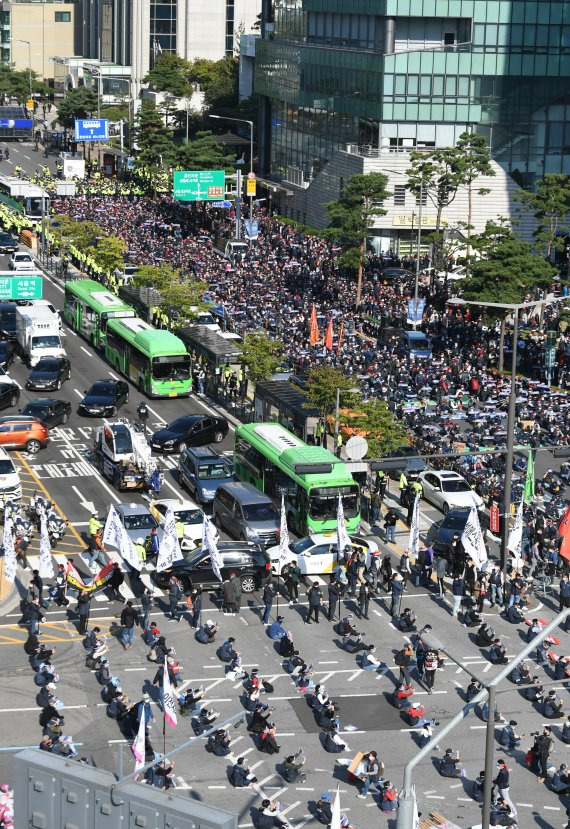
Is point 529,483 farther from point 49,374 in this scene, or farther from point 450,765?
point 49,374

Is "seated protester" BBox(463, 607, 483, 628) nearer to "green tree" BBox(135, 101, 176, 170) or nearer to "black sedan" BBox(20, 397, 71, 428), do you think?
"black sedan" BBox(20, 397, 71, 428)

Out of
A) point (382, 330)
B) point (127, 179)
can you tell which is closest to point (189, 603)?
point (382, 330)

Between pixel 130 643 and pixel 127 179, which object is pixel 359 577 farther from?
pixel 127 179

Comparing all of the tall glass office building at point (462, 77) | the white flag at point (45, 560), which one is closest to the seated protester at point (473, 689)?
the white flag at point (45, 560)

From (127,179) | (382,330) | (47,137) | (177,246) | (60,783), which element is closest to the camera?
(60,783)

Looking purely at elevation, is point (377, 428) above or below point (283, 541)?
above

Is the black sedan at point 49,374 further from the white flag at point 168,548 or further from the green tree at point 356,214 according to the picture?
the white flag at point 168,548

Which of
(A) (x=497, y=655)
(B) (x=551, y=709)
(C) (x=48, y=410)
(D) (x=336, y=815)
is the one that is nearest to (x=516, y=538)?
(A) (x=497, y=655)
